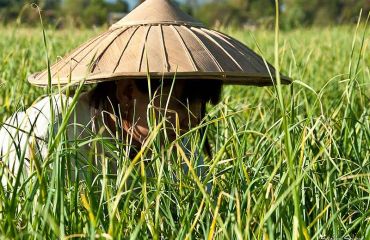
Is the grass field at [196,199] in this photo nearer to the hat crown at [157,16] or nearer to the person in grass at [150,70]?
the person in grass at [150,70]

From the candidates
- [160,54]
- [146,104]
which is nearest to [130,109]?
[146,104]

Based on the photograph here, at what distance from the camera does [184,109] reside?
152cm

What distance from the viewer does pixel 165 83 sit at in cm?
151

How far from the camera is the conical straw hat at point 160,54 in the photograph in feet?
4.63

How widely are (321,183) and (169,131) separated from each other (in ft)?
0.97

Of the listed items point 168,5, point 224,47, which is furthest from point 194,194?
point 168,5

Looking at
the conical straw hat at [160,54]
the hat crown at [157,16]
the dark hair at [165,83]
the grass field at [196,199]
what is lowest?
the grass field at [196,199]

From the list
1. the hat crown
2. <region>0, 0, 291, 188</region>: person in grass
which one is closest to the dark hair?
<region>0, 0, 291, 188</region>: person in grass

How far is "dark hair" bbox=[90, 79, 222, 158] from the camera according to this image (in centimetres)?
153

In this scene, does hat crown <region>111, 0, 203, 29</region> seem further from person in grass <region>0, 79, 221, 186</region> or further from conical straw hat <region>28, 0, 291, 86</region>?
person in grass <region>0, 79, 221, 186</region>

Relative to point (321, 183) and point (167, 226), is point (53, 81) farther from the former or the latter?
point (321, 183)

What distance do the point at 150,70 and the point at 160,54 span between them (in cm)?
5

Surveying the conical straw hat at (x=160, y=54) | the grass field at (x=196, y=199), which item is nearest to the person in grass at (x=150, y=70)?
the conical straw hat at (x=160, y=54)

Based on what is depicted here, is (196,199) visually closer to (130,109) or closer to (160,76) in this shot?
(160,76)
